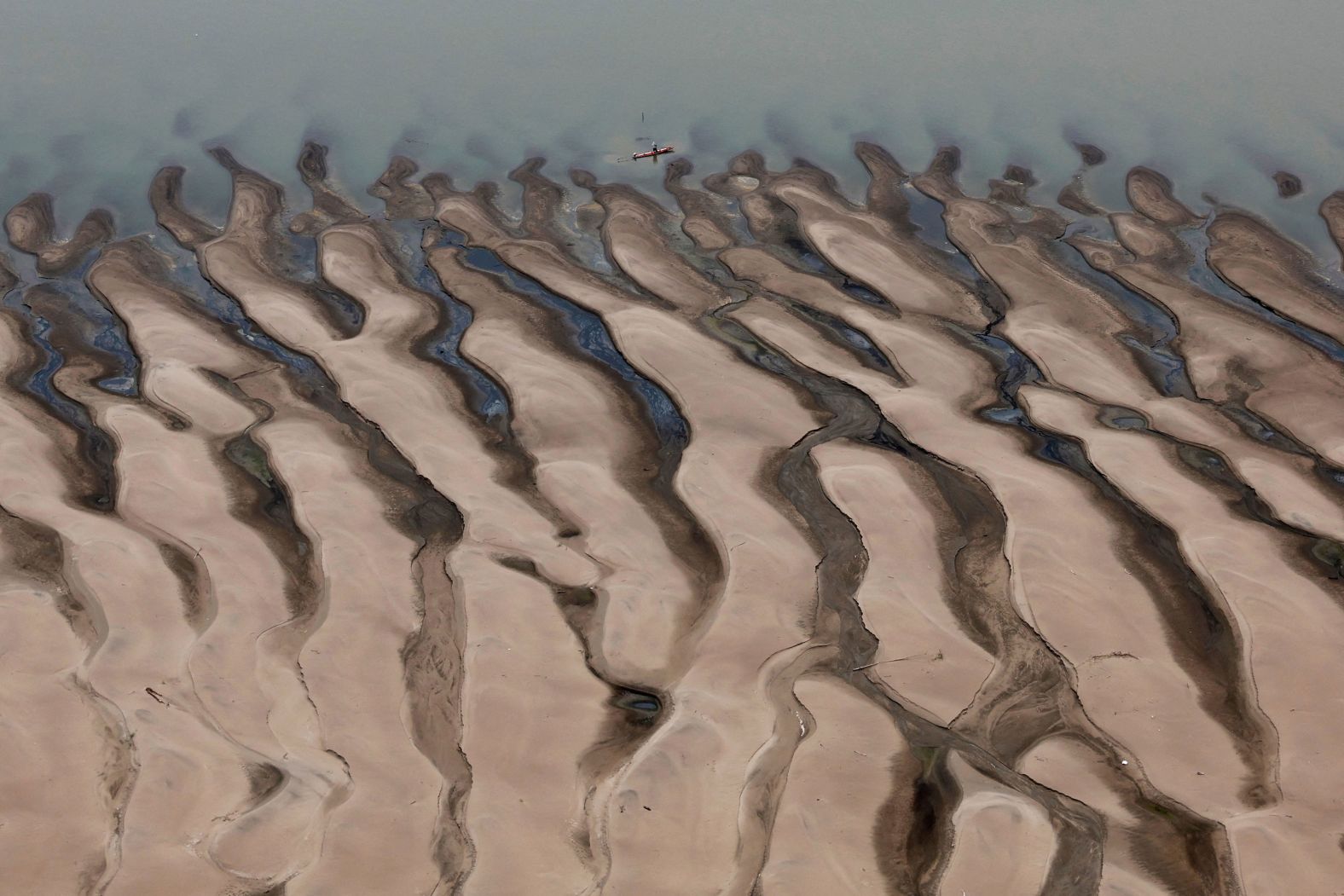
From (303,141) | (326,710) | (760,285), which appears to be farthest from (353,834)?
(303,141)

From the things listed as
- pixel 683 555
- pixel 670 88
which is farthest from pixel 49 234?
pixel 683 555

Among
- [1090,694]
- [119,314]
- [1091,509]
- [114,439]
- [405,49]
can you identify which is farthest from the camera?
[405,49]

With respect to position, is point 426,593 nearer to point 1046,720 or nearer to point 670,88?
point 1046,720

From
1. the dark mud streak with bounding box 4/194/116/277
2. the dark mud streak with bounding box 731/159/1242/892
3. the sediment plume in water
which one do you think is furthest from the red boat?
the dark mud streak with bounding box 731/159/1242/892

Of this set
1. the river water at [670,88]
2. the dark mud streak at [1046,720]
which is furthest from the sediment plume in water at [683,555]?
the river water at [670,88]

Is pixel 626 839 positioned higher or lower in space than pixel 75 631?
higher

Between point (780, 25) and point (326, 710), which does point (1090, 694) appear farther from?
point (780, 25)
